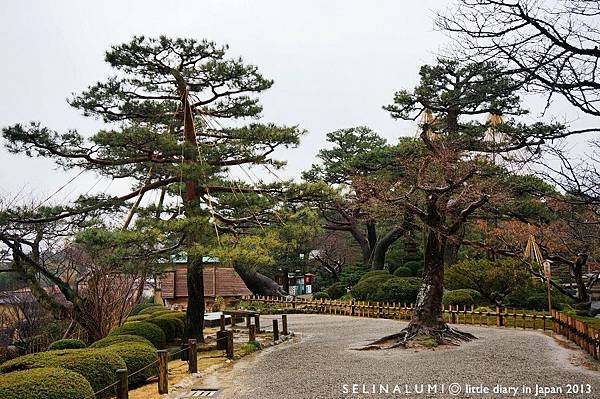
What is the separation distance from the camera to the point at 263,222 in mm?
12828

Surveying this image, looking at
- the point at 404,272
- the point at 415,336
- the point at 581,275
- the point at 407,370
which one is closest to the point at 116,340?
the point at 407,370

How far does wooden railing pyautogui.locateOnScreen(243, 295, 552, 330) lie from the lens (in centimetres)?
1562

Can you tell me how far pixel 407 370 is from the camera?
915cm

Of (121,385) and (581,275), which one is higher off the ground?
(581,275)

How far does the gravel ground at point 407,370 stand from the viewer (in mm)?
7809

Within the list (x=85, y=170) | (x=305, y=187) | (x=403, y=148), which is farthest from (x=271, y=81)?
(x=403, y=148)

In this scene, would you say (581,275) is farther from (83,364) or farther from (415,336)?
(83,364)

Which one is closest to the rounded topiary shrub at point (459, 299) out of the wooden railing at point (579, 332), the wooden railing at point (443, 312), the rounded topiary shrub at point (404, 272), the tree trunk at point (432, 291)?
the wooden railing at point (443, 312)

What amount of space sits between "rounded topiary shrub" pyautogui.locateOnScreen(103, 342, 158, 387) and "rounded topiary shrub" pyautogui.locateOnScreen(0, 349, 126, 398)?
22.2 inches

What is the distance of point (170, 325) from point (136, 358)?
4.78m

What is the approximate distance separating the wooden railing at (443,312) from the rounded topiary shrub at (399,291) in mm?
293

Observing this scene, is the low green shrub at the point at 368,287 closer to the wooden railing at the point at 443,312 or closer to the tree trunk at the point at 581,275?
the wooden railing at the point at 443,312

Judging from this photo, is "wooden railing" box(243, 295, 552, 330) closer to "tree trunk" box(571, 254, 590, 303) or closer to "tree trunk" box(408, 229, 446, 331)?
"tree trunk" box(571, 254, 590, 303)

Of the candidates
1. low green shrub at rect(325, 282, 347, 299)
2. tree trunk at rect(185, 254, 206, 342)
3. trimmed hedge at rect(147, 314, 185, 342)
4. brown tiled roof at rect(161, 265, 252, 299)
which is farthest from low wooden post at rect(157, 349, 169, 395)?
low green shrub at rect(325, 282, 347, 299)
